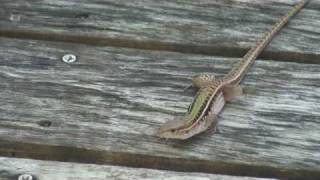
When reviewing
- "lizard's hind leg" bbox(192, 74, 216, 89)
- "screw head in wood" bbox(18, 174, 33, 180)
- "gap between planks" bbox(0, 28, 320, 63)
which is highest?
"gap between planks" bbox(0, 28, 320, 63)

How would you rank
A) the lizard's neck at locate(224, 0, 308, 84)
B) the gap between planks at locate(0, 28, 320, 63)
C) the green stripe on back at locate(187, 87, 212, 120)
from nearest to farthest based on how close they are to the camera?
the green stripe on back at locate(187, 87, 212, 120) < the lizard's neck at locate(224, 0, 308, 84) < the gap between planks at locate(0, 28, 320, 63)

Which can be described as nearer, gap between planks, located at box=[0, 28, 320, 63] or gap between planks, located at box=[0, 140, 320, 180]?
gap between planks, located at box=[0, 140, 320, 180]

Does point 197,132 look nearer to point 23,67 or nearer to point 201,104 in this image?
point 201,104

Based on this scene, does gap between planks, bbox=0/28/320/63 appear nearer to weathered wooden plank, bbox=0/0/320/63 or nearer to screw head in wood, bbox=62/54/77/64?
weathered wooden plank, bbox=0/0/320/63

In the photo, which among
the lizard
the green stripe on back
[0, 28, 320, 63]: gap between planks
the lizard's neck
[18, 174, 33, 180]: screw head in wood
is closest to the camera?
[18, 174, 33, 180]: screw head in wood

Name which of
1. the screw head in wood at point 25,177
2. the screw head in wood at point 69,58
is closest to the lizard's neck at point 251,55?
the screw head in wood at point 69,58

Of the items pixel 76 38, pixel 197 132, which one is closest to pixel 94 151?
pixel 197 132

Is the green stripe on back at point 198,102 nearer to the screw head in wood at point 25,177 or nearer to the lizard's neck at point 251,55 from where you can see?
the lizard's neck at point 251,55

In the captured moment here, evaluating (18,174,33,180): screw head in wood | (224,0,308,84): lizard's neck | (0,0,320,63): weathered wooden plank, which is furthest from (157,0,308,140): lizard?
(18,174,33,180): screw head in wood

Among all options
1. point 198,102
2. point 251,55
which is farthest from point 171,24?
point 198,102

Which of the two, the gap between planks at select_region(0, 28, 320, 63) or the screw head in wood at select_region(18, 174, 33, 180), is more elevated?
the gap between planks at select_region(0, 28, 320, 63)
